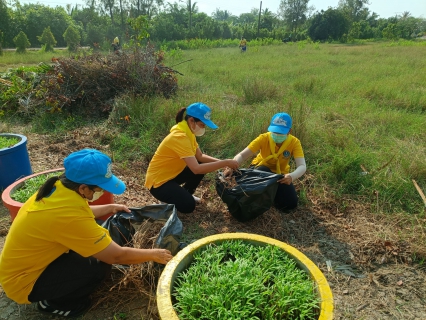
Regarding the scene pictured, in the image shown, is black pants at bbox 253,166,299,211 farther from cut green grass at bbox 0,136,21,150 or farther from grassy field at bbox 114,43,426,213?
cut green grass at bbox 0,136,21,150

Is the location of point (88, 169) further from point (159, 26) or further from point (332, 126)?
point (159, 26)

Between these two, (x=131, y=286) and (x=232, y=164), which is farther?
(x=232, y=164)

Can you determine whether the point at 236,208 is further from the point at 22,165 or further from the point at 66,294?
the point at 22,165

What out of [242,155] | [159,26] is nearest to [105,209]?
[242,155]

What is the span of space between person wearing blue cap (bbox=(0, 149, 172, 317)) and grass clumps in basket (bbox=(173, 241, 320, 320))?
369mm

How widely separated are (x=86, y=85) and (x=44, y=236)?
5238mm

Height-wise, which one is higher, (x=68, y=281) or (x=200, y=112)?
(x=200, y=112)

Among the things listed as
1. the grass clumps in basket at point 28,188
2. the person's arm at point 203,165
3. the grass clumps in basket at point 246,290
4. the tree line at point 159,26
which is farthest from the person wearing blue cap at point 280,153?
the tree line at point 159,26

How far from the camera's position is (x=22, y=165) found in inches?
128

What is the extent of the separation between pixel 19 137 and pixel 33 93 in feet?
10.8

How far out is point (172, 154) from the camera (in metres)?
2.77

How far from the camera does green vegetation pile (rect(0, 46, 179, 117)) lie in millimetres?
5832

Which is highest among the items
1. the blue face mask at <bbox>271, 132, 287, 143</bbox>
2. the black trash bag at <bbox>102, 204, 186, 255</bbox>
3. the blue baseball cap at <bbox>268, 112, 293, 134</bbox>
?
the blue baseball cap at <bbox>268, 112, 293, 134</bbox>

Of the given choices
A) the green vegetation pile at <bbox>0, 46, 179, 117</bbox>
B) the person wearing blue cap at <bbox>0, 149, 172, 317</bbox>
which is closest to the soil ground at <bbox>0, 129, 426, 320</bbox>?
the person wearing blue cap at <bbox>0, 149, 172, 317</bbox>
